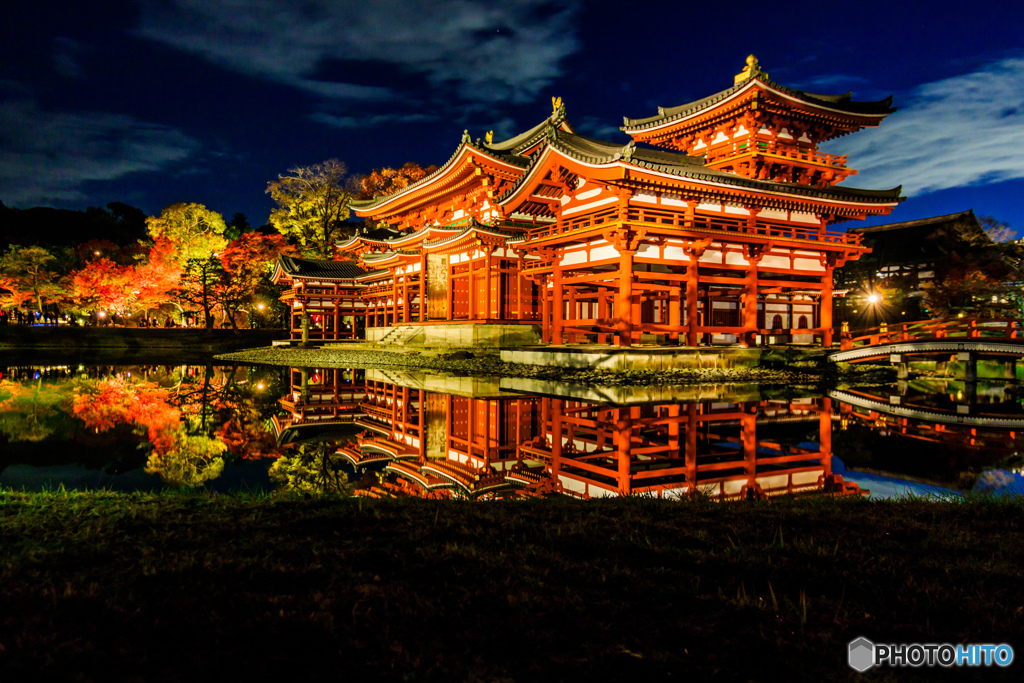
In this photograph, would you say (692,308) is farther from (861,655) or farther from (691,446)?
(861,655)

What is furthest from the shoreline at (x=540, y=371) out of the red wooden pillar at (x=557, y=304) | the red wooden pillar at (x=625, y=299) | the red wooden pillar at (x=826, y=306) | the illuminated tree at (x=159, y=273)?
the illuminated tree at (x=159, y=273)

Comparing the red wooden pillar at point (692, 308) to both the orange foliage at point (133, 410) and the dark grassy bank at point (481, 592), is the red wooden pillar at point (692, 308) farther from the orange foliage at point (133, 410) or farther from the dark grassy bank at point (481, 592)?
the orange foliage at point (133, 410)

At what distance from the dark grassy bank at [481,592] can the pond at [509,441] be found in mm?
1974

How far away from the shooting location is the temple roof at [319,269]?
37.0 meters

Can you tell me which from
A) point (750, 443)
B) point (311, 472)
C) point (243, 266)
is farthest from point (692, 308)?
point (243, 266)

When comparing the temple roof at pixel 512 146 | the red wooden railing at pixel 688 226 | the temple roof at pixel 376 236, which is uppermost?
the temple roof at pixel 512 146

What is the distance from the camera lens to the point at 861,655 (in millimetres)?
2529

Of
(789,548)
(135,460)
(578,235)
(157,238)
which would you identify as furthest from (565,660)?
(157,238)

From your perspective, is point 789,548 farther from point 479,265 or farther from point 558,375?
point 479,265

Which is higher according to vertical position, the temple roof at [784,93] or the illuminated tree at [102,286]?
the temple roof at [784,93]

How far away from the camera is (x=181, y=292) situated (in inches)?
1681

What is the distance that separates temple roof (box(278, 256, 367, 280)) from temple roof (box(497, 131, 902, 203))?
66.3 ft

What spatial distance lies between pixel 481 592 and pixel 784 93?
27.5 m

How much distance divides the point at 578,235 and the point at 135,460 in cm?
1475
